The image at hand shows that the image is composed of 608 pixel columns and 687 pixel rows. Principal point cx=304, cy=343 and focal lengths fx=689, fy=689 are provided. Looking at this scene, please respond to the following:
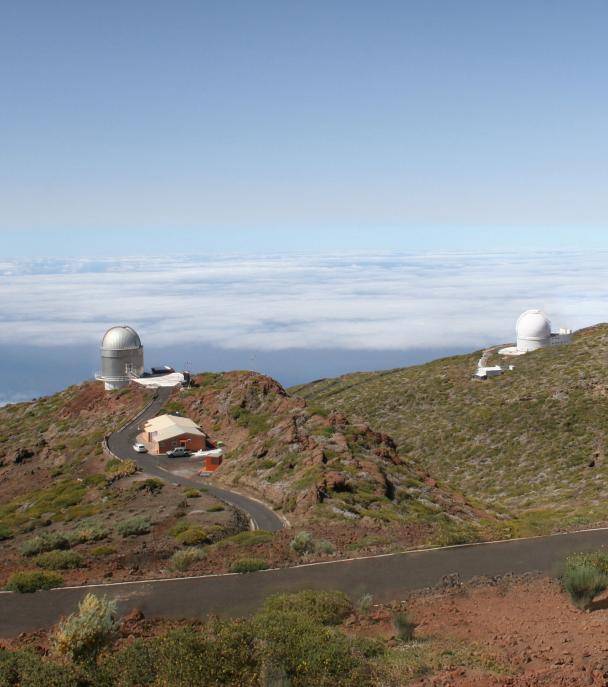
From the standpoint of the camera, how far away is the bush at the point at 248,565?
18.4 meters

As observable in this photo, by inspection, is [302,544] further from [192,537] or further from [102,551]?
[102,551]

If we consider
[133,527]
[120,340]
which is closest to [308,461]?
[133,527]

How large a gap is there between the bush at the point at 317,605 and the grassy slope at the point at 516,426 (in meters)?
10.4

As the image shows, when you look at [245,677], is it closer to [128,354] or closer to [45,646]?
[45,646]

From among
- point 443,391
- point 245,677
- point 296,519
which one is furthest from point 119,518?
point 443,391

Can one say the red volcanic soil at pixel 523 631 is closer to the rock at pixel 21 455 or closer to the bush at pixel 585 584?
the bush at pixel 585 584

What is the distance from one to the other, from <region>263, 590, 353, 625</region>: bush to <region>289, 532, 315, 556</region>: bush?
5.68m

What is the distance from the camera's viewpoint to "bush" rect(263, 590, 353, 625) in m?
13.9

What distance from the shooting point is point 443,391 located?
59.6m

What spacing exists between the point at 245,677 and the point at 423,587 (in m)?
7.66

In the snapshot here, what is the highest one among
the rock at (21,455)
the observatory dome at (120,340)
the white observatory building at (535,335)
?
the observatory dome at (120,340)

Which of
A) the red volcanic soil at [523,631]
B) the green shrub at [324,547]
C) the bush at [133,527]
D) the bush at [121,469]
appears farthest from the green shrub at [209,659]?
the bush at [121,469]

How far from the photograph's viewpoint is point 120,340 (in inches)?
2603

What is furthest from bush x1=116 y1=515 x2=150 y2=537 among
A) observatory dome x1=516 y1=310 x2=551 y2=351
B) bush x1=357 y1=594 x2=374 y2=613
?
observatory dome x1=516 y1=310 x2=551 y2=351
